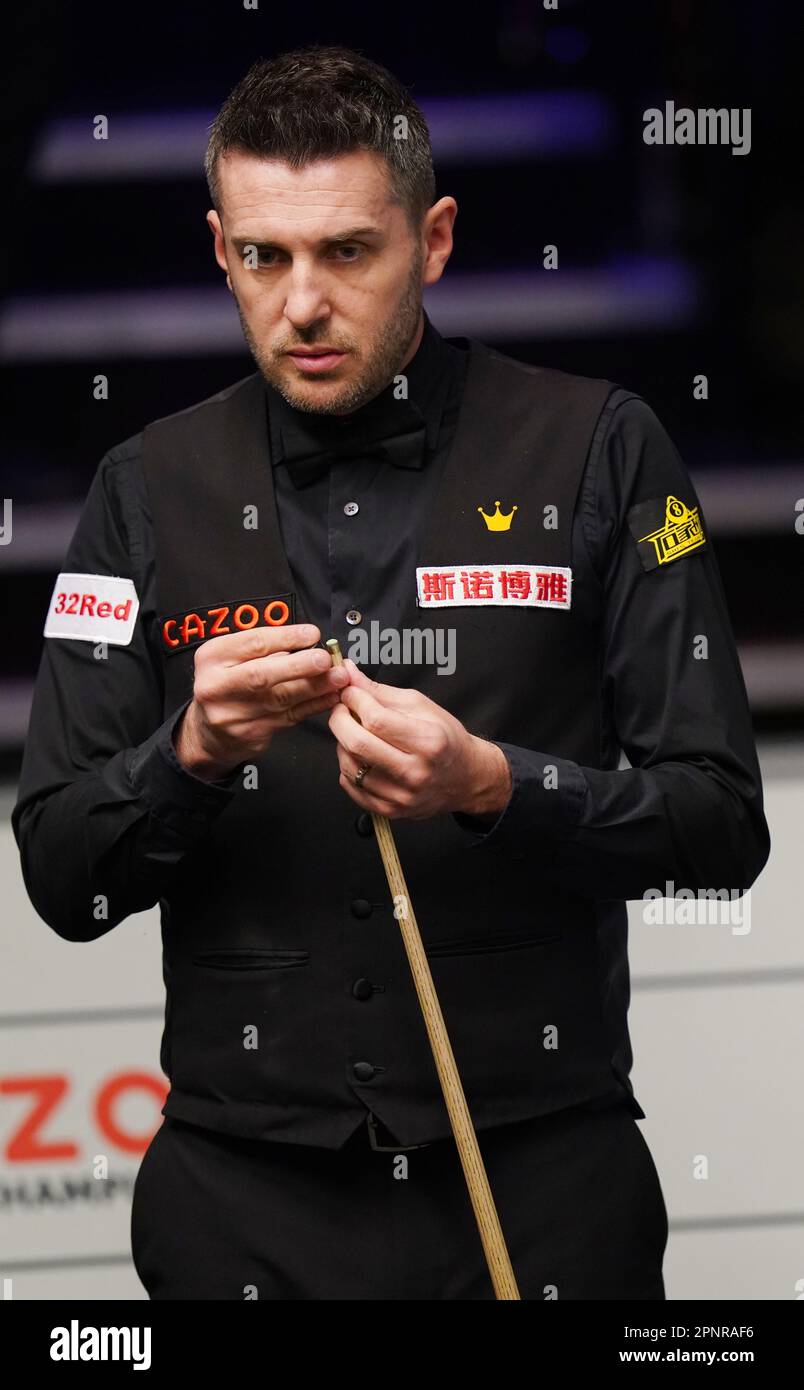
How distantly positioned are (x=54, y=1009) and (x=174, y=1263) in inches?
55.2

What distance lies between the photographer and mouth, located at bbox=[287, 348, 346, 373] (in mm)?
2211

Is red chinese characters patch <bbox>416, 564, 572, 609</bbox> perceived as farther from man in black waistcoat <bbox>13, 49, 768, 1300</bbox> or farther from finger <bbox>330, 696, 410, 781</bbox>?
finger <bbox>330, 696, 410, 781</bbox>

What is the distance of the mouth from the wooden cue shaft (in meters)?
0.34

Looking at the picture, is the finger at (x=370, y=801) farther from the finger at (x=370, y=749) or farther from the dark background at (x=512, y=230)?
the dark background at (x=512, y=230)

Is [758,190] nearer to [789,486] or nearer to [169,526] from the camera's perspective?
[789,486]

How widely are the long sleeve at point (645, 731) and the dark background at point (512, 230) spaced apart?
4.48 ft

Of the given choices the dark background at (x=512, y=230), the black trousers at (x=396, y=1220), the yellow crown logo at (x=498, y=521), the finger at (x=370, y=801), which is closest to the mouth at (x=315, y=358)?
the yellow crown logo at (x=498, y=521)

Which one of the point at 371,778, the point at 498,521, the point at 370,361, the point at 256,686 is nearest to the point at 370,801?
the point at 371,778

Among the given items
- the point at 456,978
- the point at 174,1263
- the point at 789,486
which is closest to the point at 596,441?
the point at 456,978

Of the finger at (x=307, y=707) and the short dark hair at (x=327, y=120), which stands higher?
the short dark hair at (x=327, y=120)

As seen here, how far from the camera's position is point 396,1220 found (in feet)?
7.27

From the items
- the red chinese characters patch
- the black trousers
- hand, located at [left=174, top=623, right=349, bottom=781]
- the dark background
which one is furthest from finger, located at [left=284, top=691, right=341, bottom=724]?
the dark background

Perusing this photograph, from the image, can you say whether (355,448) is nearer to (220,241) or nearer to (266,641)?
(220,241)

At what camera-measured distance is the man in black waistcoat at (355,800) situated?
7.17ft
